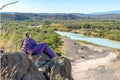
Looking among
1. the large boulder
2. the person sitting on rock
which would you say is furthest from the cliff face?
the person sitting on rock

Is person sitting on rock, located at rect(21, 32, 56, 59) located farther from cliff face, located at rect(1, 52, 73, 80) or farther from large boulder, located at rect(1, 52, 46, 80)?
large boulder, located at rect(1, 52, 46, 80)

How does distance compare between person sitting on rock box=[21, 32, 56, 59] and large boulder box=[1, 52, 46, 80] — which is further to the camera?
person sitting on rock box=[21, 32, 56, 59]

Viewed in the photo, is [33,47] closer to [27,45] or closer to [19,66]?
[27,45]

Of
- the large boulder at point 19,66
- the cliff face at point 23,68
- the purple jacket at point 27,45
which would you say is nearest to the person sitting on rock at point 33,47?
the purple jacket at point 27,45

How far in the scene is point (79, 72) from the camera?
35938mm

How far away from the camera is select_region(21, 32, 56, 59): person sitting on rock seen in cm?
1107

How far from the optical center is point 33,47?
37.8ft

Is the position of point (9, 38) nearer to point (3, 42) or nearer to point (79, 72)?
point (3, 42)

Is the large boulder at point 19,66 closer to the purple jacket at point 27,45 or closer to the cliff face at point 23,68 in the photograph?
the cliff face at point 23,68

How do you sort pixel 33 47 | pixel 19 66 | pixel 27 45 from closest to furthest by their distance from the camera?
pixel 19 66
pixel 27 45
pixel 33 47

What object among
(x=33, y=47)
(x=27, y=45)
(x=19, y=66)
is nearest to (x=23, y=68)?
(x=19, y=66)

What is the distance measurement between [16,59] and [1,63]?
0.48 m

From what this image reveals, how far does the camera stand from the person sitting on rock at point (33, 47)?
11070 mm

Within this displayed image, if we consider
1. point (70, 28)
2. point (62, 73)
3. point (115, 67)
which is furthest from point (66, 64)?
point (70, 28)
